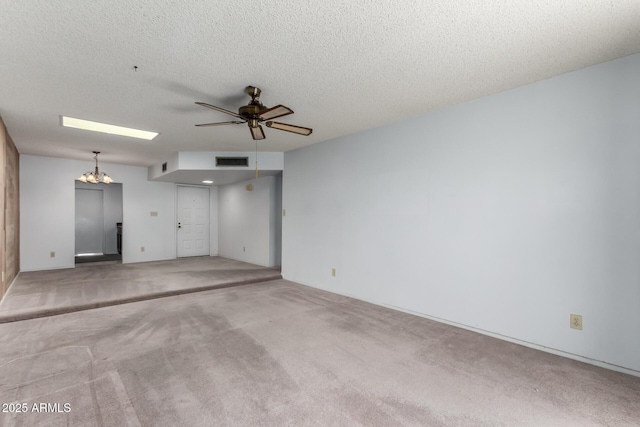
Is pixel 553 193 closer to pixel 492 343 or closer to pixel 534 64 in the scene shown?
pixel 534 64

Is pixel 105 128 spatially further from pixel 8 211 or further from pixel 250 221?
pixel 250 221

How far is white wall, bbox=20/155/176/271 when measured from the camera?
241 inches

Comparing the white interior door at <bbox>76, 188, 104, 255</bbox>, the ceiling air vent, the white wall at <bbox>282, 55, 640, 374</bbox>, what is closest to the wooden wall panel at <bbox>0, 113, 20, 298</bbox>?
the ceiling air vent

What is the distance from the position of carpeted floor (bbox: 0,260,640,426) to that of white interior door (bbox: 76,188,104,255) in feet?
21.7

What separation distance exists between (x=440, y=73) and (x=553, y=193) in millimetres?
1528

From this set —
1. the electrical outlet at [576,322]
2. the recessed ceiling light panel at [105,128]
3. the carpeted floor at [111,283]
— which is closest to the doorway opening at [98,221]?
the carpeted floor at [111,283]

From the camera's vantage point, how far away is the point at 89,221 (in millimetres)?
8906

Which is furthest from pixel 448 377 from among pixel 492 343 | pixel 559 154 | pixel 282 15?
pixel 282 15

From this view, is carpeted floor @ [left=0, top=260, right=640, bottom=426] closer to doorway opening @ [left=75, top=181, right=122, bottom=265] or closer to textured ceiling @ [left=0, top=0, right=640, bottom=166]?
textured ceiling @ [left=0, top=0, right=640, bottom=166]

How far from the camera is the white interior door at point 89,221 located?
345 inches

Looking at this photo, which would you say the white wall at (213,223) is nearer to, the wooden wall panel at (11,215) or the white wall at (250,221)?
the white wall at (250,221)

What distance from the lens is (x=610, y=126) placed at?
96.6 inches

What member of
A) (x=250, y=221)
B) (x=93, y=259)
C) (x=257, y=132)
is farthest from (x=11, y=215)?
(x=257, y=132)

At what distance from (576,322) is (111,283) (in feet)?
21.0
